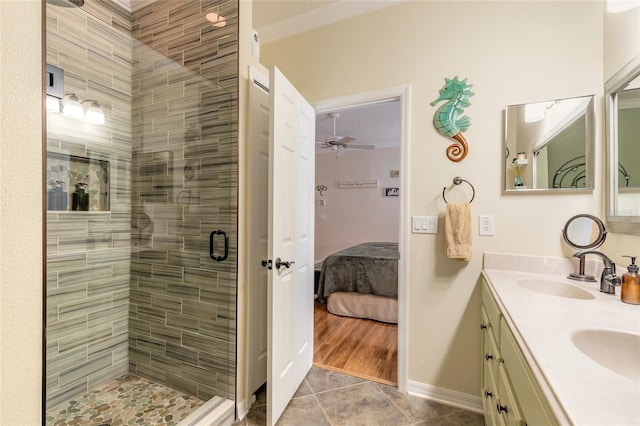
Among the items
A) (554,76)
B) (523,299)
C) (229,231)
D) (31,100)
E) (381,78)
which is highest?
(381,78)

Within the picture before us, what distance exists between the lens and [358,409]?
1.77m

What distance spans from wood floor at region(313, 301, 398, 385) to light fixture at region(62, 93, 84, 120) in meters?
2.47

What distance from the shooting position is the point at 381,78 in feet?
6.55

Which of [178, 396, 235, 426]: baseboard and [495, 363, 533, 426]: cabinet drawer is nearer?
[495, 363, 533, 426]: cabinet drawer

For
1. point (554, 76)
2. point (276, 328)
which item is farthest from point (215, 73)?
point (554, 76)

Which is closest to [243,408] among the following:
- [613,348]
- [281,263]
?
[281,263]

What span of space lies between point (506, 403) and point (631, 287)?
0.69 meters

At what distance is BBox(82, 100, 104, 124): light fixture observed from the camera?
1.87 metres

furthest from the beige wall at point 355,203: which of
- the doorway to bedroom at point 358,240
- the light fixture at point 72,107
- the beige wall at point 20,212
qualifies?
the beige wall at point 20,212

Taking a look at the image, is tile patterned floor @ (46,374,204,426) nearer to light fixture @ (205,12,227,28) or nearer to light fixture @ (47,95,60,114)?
light fixture @ (47,95,60,114)

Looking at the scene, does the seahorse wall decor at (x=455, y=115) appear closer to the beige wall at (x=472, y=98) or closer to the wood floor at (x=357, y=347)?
the beige wall at (x=472, y=98)

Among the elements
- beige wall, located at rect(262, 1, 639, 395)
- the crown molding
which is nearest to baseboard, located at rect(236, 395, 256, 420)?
beige wall, located at rect(262, 1, 639, 395)

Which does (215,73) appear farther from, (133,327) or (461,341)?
(461,341)

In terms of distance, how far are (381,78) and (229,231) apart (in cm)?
149
